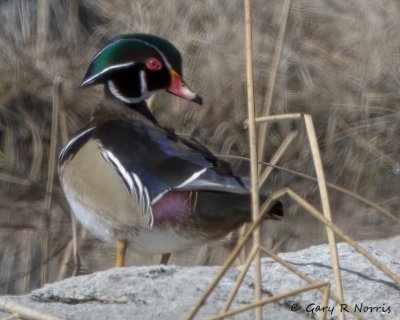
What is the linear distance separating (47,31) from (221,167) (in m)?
2.61

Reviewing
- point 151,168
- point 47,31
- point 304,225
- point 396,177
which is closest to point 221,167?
point 151,168

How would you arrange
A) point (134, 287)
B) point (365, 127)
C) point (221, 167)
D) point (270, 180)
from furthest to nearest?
point (365, 127), point (270, 180), point (221, 167), point (134, 287)

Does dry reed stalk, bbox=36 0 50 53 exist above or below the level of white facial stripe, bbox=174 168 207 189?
above

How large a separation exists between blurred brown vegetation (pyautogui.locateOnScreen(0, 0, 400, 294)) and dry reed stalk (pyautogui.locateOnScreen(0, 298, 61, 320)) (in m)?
2.54

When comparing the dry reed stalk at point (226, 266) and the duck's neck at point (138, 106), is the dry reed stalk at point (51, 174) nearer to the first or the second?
the duck's neck at point (138, 106)

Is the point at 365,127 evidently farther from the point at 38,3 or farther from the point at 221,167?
the point at 221,167

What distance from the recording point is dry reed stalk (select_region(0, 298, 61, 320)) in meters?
2.76

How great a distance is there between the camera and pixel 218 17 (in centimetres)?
598

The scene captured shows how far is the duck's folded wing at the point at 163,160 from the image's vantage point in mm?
3549

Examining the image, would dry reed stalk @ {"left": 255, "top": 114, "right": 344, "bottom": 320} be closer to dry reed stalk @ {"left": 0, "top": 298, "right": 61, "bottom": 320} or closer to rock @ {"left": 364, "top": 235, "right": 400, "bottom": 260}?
dry reed stalk @ {"left": 0, "top": 298, "right": 61, "bottom": 320}

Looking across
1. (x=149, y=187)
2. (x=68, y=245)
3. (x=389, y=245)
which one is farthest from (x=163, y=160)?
(x=68, y=245)

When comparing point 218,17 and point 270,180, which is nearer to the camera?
point 270,180

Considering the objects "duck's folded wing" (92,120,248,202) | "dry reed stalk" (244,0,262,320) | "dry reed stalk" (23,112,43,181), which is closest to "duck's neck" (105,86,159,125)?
"duck's folded wing" (92,120,248,202)

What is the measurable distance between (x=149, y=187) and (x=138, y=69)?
594mm
